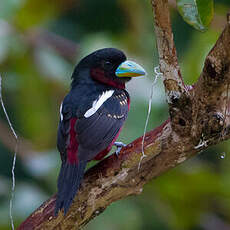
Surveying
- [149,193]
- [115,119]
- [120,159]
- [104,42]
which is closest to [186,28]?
[104,42]

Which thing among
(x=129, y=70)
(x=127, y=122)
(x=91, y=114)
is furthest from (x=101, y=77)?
(x=91, y=114)

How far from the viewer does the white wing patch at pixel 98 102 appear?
10.8ft

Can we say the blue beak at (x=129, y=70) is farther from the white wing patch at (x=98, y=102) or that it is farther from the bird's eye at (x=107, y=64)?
the white wing patch at (x=98, y=102)

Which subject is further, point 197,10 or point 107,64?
point 107,64

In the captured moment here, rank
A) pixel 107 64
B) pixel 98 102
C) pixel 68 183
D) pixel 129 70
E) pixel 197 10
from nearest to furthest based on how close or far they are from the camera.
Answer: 1. pixel 197 10
2. pixel 68 183
3. pixel 98 102
4. pixel 129 70
5. pixel 107 64

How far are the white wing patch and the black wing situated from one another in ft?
0.05

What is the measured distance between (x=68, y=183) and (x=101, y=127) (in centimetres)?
43

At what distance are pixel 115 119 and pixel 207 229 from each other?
70.1 inches

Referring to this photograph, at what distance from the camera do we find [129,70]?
3688 mm

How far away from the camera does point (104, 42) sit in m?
4.20

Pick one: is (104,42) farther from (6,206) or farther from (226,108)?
(226,108)

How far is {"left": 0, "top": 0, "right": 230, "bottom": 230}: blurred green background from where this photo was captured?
3861 mm

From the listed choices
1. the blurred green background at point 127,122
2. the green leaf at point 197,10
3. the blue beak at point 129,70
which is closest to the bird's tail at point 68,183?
the blurred green background at point 127,122

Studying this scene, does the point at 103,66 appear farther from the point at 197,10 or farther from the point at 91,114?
the point at 197,10
